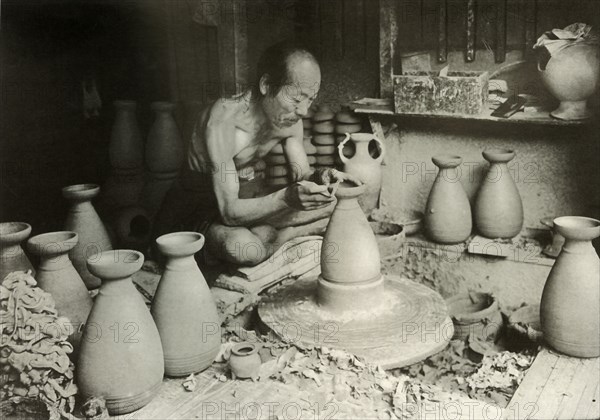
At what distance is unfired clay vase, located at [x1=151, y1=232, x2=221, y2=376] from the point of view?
10.1ft

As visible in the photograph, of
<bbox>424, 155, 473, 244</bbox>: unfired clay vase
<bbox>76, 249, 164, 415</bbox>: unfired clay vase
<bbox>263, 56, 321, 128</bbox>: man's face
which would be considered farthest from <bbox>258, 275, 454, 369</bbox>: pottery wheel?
<bbox>263, 56, 321, 128</bbox>: man's face

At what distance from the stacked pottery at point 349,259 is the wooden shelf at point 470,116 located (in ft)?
5.79

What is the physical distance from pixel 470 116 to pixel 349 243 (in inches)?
78.7

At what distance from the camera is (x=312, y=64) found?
414 centimetres

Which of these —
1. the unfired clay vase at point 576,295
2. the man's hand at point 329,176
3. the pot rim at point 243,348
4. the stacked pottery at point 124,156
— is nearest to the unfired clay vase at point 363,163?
the man's hand at point 329,176

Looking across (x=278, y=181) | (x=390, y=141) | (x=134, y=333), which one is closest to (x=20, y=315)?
(x=134, y=333)

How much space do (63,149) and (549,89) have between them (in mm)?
4163

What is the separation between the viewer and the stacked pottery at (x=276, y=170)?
5711 mm

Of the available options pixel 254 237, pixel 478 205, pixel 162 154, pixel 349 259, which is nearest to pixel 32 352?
pixel 349 259

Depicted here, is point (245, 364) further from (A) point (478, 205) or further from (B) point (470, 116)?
(B) point (470, 116)

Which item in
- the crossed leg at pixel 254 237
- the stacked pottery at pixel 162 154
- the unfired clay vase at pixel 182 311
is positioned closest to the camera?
the unfired clay vase at pixel 182 311

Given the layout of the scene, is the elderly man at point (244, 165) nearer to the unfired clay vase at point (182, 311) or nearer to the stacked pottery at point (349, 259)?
the stacked pottery at point (349, 259)

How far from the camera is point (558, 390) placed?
325cm

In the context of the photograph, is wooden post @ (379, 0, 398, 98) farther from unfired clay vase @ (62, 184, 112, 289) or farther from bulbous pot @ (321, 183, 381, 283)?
unfired clay vase @ (62, 184, 112, 289)
